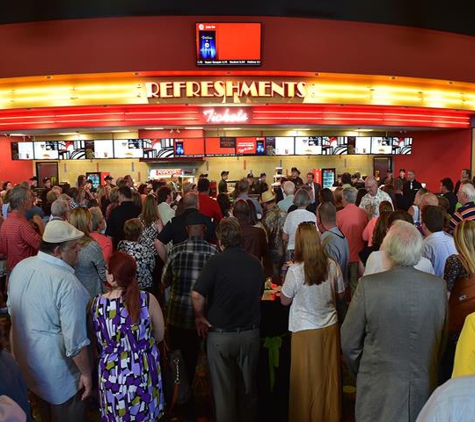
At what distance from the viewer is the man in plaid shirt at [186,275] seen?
3.98 meters

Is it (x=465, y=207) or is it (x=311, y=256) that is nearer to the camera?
(x=311, y=256)

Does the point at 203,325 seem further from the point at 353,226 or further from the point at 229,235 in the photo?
the point at 353,226

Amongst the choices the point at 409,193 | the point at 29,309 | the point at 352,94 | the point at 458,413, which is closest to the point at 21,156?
the point at 352,94

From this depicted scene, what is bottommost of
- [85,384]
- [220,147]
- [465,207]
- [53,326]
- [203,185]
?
[85,384]

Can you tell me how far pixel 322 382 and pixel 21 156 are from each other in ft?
37.5

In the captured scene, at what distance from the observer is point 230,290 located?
11.1 ft

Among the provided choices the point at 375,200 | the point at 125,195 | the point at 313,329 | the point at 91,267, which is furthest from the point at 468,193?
the point at 91,267

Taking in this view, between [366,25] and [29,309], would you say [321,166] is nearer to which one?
[366,25]

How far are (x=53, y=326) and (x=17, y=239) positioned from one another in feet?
8.81

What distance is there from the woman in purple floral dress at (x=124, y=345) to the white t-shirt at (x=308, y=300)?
108 cm

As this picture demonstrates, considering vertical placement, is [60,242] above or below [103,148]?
below

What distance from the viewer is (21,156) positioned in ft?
41.2

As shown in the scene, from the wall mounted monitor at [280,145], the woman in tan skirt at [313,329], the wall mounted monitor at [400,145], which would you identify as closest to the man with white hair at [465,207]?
the woman in tan skirt at [313,329]

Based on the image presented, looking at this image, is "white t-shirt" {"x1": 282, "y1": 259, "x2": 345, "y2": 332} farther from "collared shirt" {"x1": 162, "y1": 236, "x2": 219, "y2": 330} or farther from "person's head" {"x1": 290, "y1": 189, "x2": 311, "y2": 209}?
"person's head" {"x1": 290, "y1": 189, "x2": 311, "y2": 209}
